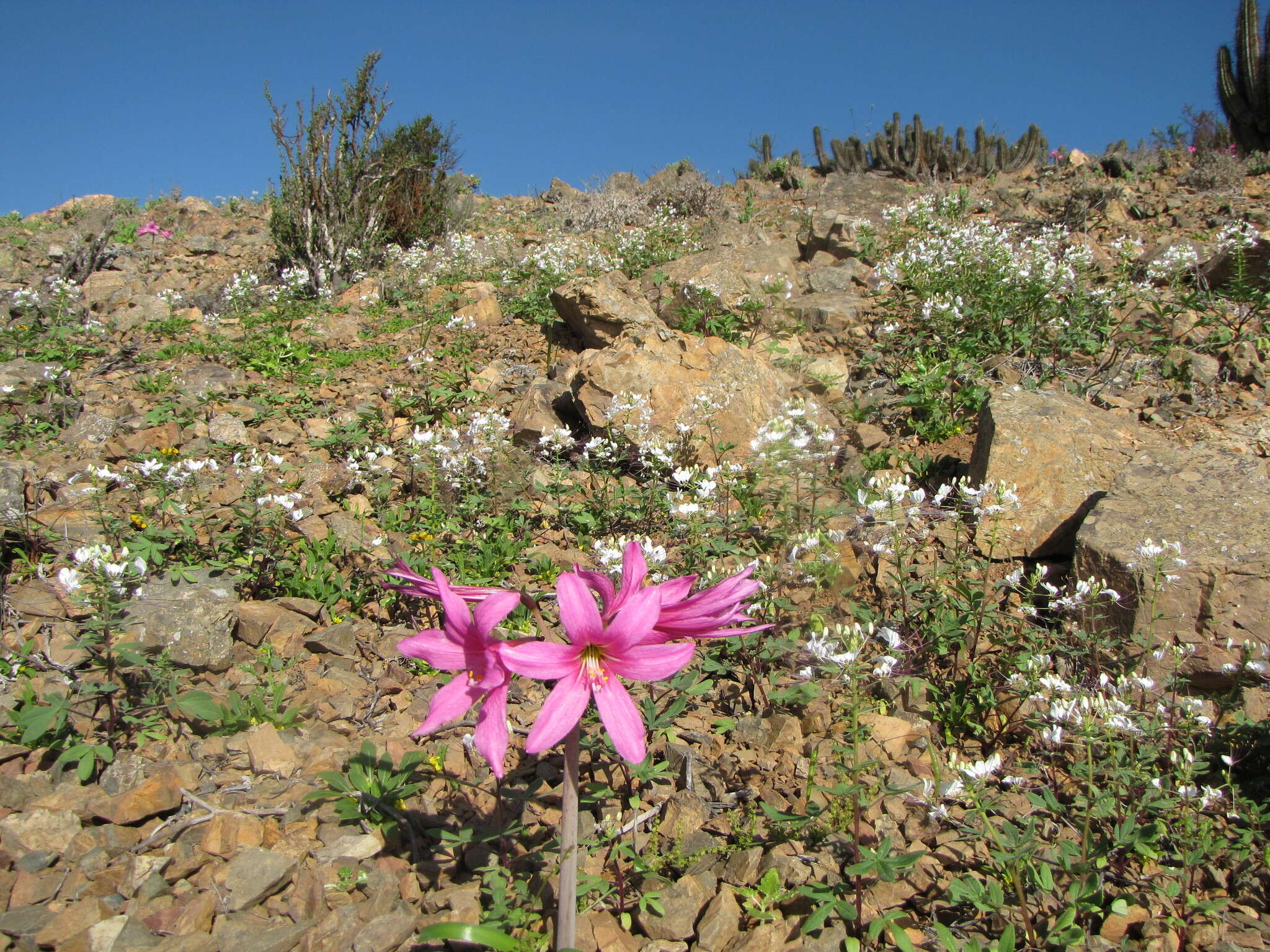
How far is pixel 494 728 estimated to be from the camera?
1.23 m

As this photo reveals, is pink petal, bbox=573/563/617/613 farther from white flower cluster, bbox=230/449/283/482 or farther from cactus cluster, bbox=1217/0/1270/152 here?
cactus cluster, bbox=1217/0/1270/152

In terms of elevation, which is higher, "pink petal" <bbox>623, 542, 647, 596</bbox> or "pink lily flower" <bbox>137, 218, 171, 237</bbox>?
"pink lily flower" <bbox>137, 218, 171, 237</bbox>

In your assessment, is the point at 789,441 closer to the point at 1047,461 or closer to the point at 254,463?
the point at 1047,461

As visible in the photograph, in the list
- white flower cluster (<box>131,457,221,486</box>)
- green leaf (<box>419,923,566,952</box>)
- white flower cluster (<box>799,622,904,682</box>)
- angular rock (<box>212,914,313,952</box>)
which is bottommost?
angular rock (<box>212,914,313,952</box>)

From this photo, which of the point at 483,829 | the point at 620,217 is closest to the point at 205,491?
the point at 483,829

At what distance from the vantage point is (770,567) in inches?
111

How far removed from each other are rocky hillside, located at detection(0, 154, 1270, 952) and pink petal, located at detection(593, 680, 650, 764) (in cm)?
76

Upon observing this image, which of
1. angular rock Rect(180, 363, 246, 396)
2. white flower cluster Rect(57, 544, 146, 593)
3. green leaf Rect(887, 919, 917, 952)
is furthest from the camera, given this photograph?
angular rock Rect(180, 363, 246, 396)

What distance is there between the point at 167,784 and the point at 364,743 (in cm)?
55

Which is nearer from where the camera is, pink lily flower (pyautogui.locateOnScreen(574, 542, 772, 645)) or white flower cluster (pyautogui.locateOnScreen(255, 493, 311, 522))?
pink lily flower (pyautogui.locateOnScreen(574, 542, 772, 645))

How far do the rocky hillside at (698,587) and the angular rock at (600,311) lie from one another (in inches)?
1.5

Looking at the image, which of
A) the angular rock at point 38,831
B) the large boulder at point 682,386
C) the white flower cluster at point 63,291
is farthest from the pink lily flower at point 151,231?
the angular rock at point 38,831

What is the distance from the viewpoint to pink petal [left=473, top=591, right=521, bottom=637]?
3.84ft

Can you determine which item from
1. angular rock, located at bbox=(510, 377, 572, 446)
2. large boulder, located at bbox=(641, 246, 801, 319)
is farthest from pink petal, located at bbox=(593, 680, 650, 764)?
large boulder, located at bbox=(641, 246, 801, 319)
